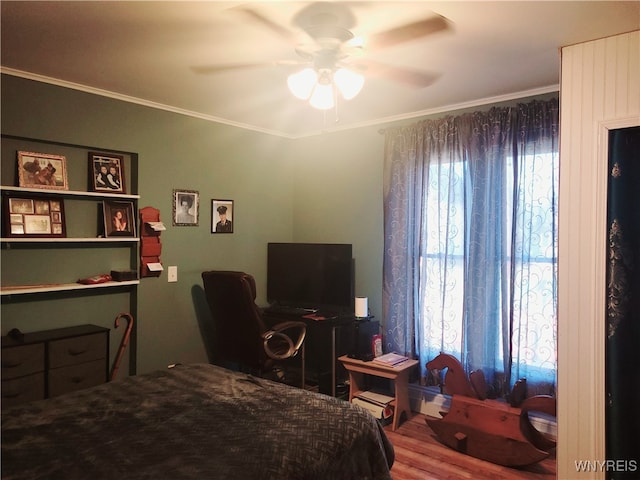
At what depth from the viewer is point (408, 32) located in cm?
226

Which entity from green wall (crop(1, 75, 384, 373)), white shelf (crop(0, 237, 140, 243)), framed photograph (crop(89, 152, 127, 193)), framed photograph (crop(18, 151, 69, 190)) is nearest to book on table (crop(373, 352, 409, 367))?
green wall (crop(1, 75, 384, 373))

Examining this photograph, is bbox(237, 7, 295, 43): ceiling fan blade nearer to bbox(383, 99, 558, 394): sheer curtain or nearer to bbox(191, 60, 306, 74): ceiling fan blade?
bbox(191, 60, 306, 74): ceiling fan blade

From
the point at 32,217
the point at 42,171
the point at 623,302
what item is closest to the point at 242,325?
the point at 32,217

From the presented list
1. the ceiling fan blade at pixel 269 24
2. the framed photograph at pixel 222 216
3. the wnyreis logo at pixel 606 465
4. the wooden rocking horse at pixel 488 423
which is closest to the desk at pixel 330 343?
the wooden rocking horse at pixel 488 423

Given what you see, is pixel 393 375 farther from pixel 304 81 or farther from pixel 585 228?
pixel 304 81

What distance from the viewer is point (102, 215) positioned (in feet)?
10.9

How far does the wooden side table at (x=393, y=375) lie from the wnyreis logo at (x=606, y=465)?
1.30 m

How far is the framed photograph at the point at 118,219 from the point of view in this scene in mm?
3300

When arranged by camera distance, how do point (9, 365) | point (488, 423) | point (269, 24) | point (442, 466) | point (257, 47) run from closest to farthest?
point (269, 24) → point (257, 47) → point (9, 365) → point (442, 466) → point (488, 423)

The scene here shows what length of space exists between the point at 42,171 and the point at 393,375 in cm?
281

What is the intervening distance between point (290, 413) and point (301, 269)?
2.32 meters

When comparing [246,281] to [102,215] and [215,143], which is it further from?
[215,143]

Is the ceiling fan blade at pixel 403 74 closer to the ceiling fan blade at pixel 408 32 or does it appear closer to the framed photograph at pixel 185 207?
the ceiling fan blade at pixel 408 32

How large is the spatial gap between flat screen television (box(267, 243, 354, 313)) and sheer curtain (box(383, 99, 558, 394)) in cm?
36
